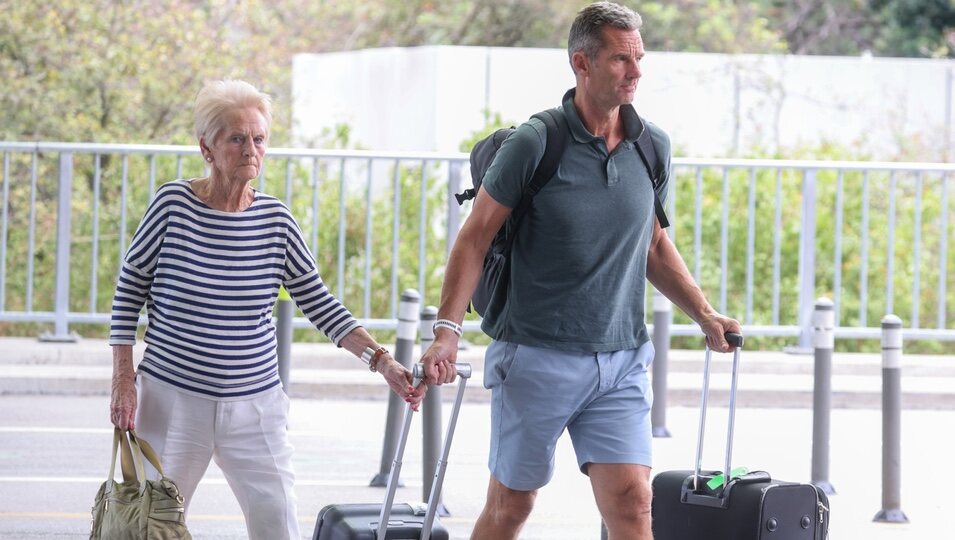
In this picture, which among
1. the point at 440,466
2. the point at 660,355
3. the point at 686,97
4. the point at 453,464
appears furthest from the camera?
the point at 686,97

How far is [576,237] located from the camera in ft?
15.4

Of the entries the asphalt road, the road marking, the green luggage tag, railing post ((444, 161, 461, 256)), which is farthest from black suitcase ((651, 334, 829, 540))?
railing post ((444, 161, 461, 256))

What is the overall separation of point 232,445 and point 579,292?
106cm

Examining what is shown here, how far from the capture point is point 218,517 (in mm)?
7434

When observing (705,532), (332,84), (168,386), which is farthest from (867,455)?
(332,84)

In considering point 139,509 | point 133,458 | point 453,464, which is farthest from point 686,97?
point 139,509

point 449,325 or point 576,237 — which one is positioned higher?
point 576,237

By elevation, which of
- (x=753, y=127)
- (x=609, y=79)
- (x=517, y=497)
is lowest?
(x=517, y=497)

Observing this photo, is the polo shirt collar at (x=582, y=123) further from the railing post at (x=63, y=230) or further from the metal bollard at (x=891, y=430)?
the railing post at (x=63, y=230)

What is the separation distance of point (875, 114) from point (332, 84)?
6512mm

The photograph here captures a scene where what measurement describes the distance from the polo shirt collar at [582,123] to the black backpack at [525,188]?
0.07 feet

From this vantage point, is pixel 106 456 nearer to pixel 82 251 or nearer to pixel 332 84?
pixel 82 251

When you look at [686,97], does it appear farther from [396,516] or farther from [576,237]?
[396,516]

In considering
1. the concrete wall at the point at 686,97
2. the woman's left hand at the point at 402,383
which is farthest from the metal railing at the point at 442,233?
the woman's left hand at the point at 402,383
